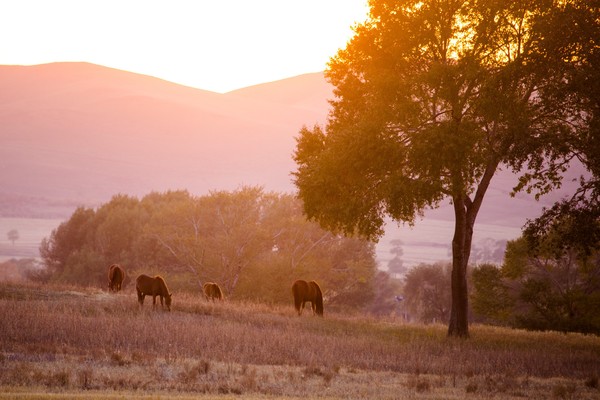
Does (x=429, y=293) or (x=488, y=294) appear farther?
(x=429, y=293)

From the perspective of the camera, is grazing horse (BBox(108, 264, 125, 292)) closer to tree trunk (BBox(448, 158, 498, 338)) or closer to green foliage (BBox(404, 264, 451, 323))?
tree trunk (BBox(448, 158, 498, 338))

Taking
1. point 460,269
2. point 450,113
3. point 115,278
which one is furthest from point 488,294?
point 450,113

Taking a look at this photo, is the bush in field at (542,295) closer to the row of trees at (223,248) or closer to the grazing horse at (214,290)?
the row of trees at (223,248)

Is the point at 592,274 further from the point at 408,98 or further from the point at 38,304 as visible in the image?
the point at 38,304

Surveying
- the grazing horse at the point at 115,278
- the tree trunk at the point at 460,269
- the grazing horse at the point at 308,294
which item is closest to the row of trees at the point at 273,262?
the grazing horse at the point at 115,278

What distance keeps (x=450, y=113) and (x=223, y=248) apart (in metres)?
41.8

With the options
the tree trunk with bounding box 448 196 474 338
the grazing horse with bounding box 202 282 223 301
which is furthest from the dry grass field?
the grazing horse with bounding box 202 282 223 301

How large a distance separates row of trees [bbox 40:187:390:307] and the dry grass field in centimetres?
3587

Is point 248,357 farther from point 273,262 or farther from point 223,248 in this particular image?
point 273,262

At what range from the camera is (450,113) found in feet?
93.4

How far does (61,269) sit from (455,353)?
2883 inches

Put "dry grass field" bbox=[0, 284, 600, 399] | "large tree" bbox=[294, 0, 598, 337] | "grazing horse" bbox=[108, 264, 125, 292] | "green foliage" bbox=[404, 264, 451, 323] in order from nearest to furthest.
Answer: "dry grass field" bbox=[0, 284, 600, 399] < "large tree" bbox=[294, 0, 598, 337] < "grazing horse" bbox=[108, 264, 125, 292] < "green foliage" bbox=[404, 264, 451, 323]

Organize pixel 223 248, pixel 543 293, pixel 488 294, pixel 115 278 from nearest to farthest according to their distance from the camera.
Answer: pixel 115 278 → pixel 543 293 → pixel 488 294 → pixel 223 248

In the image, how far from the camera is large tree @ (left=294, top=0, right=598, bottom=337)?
2605 centimetres
